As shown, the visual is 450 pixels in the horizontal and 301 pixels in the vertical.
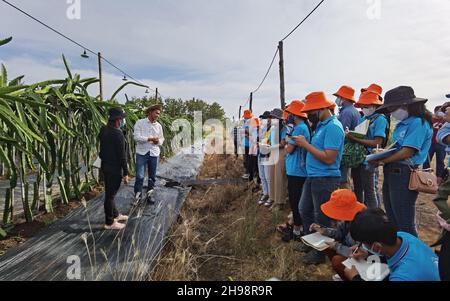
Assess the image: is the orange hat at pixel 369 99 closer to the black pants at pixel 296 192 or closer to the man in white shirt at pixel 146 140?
the black pants at pixel 296 192

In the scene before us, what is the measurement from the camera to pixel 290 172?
324 cm

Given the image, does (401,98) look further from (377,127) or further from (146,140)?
(146,140)

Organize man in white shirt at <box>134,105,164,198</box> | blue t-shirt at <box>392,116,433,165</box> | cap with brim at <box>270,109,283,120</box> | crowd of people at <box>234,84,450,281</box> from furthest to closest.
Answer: cap with brim at <box>270,109,283,120</box>
man in white shirt at <box>134,105,164,198</box>
blue t-shirt at <box>392,116,433,165</box>
crowd of people at <box>234,84,450,281</box>

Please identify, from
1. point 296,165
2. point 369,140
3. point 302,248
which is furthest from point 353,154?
point 302,248

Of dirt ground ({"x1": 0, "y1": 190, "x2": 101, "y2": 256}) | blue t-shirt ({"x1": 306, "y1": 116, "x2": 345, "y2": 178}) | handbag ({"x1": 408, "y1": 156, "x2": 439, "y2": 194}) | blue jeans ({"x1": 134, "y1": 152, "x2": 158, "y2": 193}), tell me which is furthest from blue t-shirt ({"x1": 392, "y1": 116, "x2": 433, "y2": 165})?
dirt ground ({"x1": 0, "y1": 190, "x2": 101, "y2": 256})

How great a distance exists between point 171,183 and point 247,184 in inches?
66.0

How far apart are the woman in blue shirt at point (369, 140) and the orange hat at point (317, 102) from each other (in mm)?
671

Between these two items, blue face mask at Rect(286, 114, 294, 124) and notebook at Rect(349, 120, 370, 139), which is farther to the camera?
blue face mask at Rect(286, 114, 294, 124)

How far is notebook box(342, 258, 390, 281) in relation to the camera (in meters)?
1.73

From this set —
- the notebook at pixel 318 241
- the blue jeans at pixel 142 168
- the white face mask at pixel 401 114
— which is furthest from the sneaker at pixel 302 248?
the blue jeans at pixel 142 168

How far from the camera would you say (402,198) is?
7.66 feet

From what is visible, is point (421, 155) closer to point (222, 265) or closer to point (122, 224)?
point (222, 265)

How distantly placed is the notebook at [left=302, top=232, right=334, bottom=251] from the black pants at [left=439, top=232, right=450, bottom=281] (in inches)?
30.2

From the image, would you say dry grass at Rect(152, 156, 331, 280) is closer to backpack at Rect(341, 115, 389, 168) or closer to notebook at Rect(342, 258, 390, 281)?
notebook at Rect(342, 258, 390, 281)
